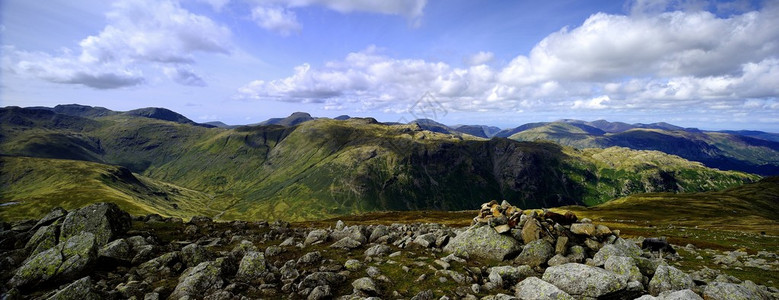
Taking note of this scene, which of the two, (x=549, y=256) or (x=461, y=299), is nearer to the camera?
(x=461, y=299)

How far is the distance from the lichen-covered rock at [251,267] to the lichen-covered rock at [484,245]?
14.9 m

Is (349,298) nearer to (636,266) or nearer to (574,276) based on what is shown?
(574,276)

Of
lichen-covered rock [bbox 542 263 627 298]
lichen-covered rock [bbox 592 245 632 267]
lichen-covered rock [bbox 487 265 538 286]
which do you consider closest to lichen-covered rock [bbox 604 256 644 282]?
lichen-covered rock [bbox 592 245 632 267]

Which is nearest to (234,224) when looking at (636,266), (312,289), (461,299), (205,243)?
(205,243)

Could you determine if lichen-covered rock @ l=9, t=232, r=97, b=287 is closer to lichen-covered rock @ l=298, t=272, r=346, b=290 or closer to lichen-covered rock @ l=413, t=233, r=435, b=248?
lichen-covered rock @ l=298, t=272, r=346, b=290

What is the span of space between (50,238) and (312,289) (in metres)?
24.3

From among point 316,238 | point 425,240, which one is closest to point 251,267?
point 316,238

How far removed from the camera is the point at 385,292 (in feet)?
65.1

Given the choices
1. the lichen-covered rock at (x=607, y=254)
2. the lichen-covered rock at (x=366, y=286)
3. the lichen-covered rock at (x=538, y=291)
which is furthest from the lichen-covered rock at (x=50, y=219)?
the lichen-covered rock at (x=607, y=254)

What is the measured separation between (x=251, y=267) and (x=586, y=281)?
20.8m

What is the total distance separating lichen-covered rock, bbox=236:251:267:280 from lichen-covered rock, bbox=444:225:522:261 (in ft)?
48.9

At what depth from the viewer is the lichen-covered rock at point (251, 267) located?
2152 centimetres

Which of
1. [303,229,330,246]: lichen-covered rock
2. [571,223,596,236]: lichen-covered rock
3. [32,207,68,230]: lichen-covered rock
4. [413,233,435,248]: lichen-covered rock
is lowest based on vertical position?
[303,229,330,246]: lichen-covered rock

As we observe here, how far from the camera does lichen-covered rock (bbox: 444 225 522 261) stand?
26.5 meters
